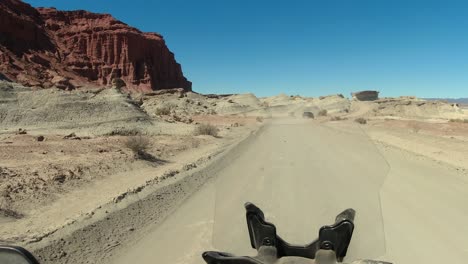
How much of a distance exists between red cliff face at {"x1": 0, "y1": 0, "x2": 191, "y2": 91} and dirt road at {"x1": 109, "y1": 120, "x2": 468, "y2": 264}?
252 ft

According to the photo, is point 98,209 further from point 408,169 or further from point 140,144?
point 408,169

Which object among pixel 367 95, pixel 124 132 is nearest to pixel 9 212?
pixel 124 132

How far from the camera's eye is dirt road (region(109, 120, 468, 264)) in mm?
6199

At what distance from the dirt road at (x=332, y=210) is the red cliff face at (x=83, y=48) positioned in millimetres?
76833

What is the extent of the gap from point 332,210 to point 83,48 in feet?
372

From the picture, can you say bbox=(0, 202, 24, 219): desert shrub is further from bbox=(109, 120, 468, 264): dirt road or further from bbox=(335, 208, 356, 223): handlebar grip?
bbox=(335, 208, 356, 223): handlebar grip

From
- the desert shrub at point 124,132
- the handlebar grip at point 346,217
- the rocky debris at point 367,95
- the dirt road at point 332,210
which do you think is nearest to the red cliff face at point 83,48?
the rocky debris at point 367,95

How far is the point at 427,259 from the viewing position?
5.79 metres

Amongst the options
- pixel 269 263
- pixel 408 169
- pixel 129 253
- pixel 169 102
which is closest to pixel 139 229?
pixel 129 253

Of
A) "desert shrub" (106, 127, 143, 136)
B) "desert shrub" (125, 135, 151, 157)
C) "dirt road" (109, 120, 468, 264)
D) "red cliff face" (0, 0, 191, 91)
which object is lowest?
"dirt road" (109, 120, 468, 264)

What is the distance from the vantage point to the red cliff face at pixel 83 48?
8869 cm

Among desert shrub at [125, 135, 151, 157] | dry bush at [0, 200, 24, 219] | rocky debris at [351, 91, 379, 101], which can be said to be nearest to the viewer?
dry bush at [0, 200, 24, 219]

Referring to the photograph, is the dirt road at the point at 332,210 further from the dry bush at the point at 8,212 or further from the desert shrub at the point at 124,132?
the desert shrub at the point at 124,132

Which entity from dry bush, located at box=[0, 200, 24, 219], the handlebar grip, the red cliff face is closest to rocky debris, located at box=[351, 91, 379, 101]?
the red cliff face
